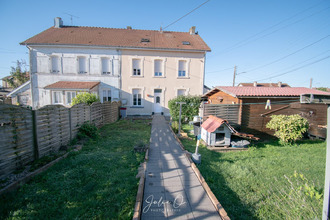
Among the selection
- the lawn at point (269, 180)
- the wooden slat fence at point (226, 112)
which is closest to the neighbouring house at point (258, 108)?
the wooden slat fence at point (226, 112)

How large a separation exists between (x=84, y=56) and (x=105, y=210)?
16273mm

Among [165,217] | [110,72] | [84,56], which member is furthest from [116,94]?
[165,217]

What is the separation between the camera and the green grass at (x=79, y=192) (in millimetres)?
2678

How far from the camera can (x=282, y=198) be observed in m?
3.44

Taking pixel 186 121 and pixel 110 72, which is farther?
pixel 110 72

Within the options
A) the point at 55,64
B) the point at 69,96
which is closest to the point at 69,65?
the point at 55,64

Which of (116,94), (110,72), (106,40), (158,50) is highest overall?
(106,40)

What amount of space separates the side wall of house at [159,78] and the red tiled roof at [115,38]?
2.88 feet

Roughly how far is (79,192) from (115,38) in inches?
664

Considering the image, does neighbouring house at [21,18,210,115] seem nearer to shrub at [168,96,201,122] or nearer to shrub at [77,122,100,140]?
shrub at [168,96,201,122]

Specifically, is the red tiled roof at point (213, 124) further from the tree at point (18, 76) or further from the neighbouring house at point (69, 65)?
the tree at point (18, 76)

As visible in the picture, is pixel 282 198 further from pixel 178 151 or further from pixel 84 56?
pixel 84 56

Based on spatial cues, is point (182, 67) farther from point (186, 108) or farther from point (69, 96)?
point (69, 96)

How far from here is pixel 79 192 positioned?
3.24 meters
